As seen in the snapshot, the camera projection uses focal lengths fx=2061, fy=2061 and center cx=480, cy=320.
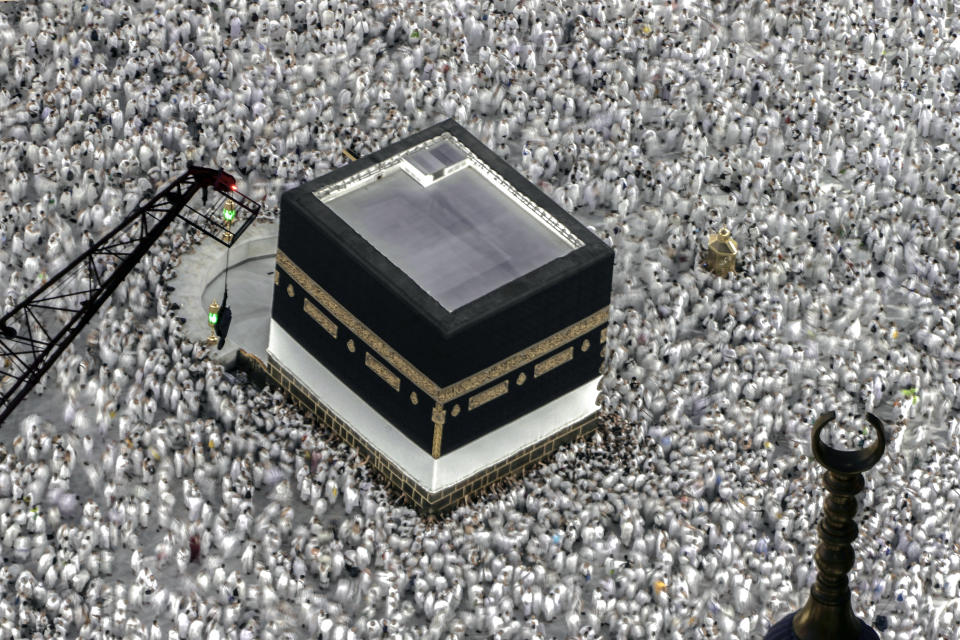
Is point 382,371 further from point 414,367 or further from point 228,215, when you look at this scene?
point 228,215

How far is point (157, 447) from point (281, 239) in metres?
4.88

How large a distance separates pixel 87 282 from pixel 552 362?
10.6m

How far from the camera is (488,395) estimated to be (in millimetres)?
40344

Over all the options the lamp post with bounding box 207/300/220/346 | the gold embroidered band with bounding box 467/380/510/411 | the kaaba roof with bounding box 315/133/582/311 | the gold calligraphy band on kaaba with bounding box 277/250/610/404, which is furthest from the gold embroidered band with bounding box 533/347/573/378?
the lamp post with bounding box 207/300/220/346

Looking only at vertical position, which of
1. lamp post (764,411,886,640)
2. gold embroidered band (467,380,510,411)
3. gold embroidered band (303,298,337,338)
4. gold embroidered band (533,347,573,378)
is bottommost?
gold embroidered band (467,380,510,411)

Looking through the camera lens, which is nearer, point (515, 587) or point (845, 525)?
point (845, 525)

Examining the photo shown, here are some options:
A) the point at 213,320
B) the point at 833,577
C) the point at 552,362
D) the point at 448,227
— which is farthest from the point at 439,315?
the point at 833,577

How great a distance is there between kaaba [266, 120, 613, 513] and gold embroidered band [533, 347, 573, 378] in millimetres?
38

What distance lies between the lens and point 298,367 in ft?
140

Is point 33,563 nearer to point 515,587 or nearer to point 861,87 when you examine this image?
point 515,587

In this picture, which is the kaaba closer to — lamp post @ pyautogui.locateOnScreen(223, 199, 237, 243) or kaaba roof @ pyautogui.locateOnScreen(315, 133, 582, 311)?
kaaba roof @ pyautogui.locateOnScreen(315, 133, 582, 311)

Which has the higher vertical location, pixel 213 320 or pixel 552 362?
pixel 552 362

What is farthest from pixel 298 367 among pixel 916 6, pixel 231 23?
pixel 916 6

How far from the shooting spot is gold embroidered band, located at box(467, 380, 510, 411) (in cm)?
4013
